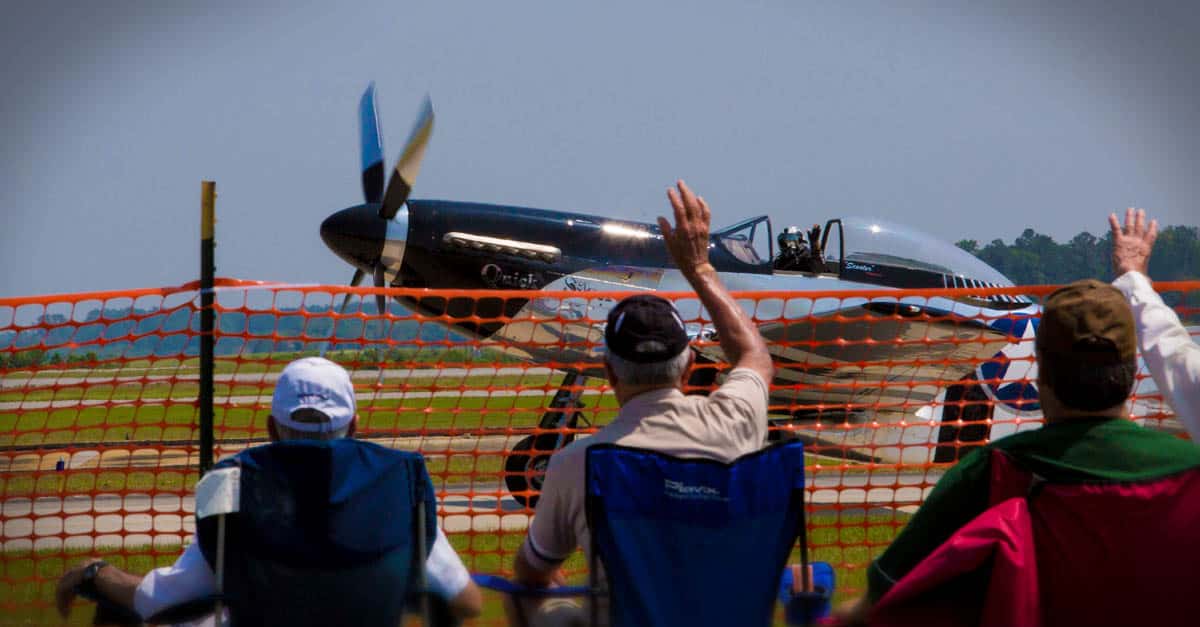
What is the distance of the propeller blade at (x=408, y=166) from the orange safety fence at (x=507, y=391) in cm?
81

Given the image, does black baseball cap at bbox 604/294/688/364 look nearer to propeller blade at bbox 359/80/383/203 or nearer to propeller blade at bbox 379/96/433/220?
propeller blade at bbox 379/96/433/220

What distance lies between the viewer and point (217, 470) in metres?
2.23

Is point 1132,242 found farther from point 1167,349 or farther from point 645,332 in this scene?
point 645,332

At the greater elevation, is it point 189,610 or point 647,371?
point 647,371

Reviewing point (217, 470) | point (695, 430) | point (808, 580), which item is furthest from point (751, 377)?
point (217, 470)

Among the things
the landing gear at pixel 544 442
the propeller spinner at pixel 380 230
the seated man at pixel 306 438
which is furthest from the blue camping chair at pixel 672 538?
the propeller spinner at pixel 380 230

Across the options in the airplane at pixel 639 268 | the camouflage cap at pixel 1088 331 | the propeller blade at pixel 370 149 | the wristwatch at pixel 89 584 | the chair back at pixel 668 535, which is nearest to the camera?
the camouflage cap at pixel 1088 331

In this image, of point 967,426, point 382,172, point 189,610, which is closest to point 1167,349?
point 189,610

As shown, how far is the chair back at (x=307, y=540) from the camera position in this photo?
7.27ft

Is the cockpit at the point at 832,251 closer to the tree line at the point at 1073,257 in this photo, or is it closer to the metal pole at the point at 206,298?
the metal pole at the point at 206,298

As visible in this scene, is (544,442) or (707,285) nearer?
(707,285)

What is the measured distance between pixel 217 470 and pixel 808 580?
1.17m

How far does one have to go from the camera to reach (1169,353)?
7.65 feet

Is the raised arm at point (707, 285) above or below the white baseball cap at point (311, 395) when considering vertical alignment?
above
